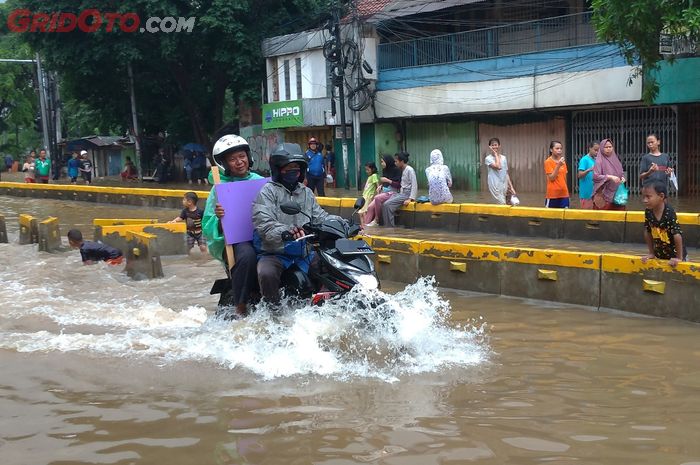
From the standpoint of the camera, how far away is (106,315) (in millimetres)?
8094

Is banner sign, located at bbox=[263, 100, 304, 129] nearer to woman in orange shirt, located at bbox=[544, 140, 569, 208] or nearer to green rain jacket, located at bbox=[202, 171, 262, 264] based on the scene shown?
woman in orange shirt, located at bbox=[544, 140, 569, 208]

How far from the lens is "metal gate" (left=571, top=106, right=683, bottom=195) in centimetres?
1938

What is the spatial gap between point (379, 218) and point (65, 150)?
3561cm

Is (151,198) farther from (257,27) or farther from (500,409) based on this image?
(500,409)

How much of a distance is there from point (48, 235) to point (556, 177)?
27.3 ft

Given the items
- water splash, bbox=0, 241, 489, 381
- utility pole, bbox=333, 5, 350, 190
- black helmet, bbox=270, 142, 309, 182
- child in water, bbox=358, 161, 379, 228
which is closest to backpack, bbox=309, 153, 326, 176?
child in water, bbox=358, 161, 379, 228

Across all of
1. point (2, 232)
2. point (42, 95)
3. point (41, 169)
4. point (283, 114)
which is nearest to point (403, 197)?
Answer: point (2, 232)

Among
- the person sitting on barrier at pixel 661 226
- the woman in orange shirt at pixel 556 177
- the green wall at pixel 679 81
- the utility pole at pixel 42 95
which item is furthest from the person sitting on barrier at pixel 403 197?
the utility pole at pixel 42 95

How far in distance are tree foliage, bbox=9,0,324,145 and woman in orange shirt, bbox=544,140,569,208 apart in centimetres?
1920

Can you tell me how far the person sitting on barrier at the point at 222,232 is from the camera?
6059 millimetres

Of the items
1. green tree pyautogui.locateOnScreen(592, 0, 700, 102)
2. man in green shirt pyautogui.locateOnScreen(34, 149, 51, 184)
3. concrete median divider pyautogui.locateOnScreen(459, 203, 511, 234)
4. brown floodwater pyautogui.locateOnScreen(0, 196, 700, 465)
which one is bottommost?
brown floodwater pyautogui.locateOnScreen(0, 196, 700, 465)

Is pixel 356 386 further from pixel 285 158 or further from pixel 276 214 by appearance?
pixel 285 158

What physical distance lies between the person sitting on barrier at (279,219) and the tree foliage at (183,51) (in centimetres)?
2390

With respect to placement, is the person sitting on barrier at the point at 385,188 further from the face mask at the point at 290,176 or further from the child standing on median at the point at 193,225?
the face mask at the point at 290,176
